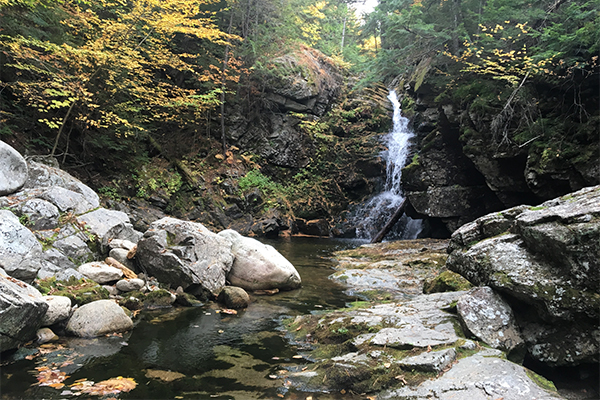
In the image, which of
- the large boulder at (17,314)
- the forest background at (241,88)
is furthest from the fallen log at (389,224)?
the large boulder at (17,314)

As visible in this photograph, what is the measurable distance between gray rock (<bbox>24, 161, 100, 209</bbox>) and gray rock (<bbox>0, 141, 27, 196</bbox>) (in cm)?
92

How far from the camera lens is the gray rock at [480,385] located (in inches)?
105

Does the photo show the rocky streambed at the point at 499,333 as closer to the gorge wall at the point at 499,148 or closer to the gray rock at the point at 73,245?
the gray rock at the point at 73,245

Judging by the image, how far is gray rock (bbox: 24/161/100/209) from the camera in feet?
24.5

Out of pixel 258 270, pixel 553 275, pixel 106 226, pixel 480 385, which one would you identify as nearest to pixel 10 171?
pixel 106 226

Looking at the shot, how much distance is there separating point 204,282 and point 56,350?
2788 millimetres

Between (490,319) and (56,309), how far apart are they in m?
5.27

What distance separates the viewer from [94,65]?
10.8 meters

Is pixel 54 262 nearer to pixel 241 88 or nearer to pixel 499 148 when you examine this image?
pixel 499 148

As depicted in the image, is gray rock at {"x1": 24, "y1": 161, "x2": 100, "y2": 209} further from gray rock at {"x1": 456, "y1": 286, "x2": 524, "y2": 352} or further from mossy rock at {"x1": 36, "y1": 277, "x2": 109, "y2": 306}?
gray rock at {"x1": 456, "y1": 286, "x2": 524, "y2": 352}

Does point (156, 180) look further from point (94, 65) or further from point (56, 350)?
point (56, 350)

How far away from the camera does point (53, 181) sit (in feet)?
25.4

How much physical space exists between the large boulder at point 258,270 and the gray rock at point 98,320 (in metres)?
2.74

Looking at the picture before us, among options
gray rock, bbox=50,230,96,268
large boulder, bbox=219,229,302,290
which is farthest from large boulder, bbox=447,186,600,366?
gray rock, bbox=50,230,96,268
